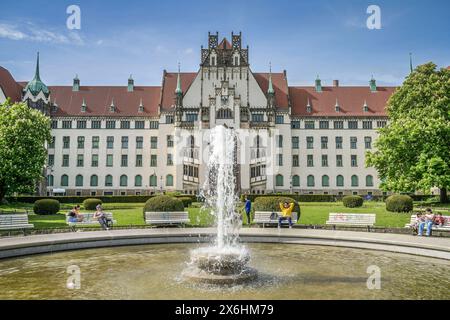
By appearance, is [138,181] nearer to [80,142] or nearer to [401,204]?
[80,142]

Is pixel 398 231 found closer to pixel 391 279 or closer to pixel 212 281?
pixel 391 279

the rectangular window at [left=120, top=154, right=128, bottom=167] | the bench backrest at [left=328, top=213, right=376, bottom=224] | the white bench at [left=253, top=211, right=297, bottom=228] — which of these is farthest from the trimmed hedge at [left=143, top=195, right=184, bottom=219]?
the rectangular window at [left=120, top=154, right=128, bottom=167]

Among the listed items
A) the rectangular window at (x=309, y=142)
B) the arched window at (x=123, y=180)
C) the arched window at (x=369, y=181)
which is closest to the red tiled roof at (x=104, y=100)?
the arched window at (x=123, y=180)

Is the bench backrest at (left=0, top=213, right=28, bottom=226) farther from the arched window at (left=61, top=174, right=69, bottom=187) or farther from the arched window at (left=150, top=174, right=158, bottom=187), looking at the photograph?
the arched window at (left=61, top=174, right=69, bottom=187)

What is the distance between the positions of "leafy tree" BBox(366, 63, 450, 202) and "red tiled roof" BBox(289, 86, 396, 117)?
25.9m

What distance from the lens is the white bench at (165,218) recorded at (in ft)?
70.7

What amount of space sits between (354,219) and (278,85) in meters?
53.1

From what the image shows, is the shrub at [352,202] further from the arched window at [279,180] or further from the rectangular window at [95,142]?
the rectangular window at [95,142]

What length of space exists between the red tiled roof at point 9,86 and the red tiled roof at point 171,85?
25803 millimetres

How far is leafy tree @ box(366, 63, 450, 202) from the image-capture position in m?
35.3

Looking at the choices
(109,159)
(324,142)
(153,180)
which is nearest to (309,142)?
(324,142)

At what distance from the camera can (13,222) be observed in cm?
1905
